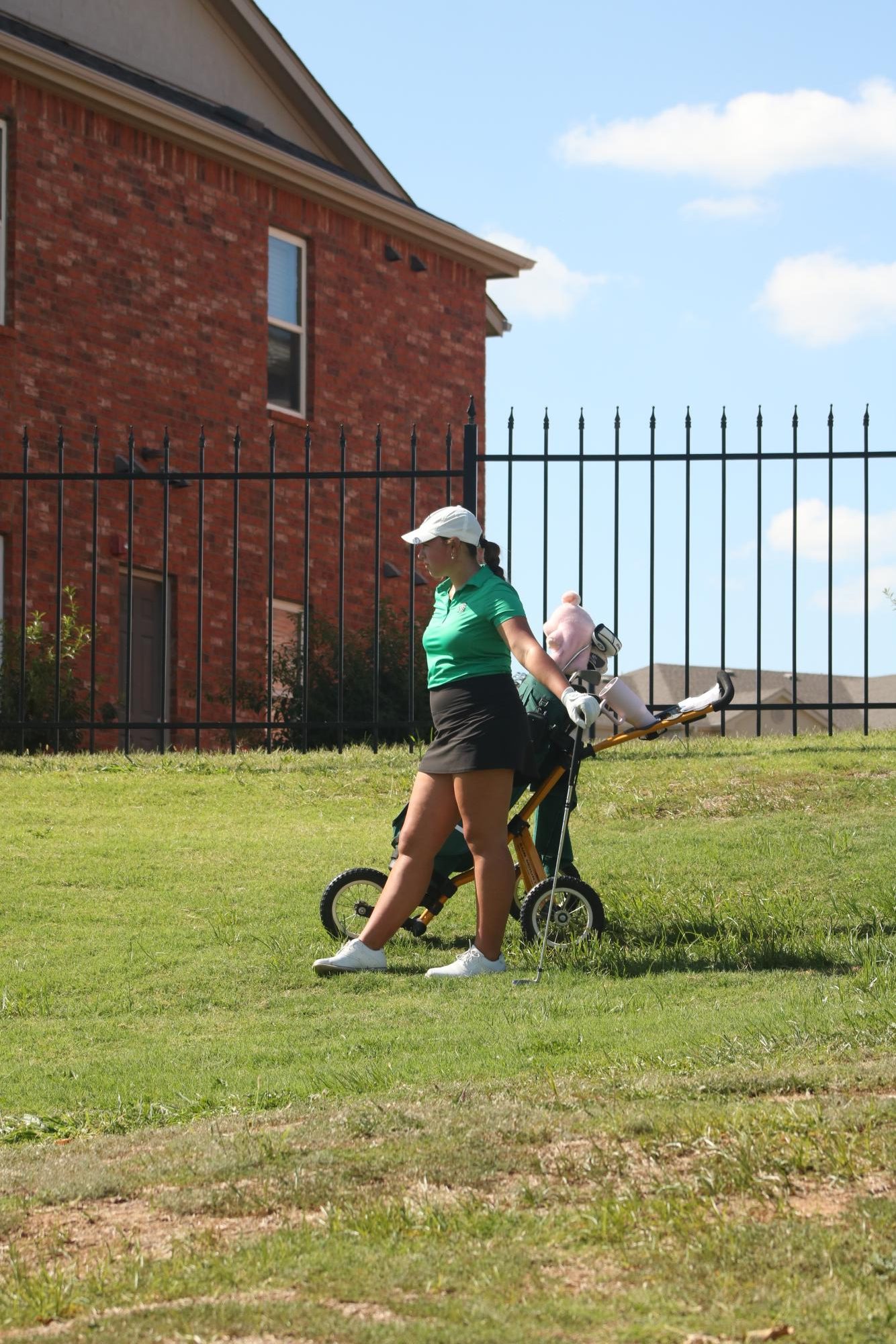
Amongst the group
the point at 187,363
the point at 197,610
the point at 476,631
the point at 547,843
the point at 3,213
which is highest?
the point at 3,213

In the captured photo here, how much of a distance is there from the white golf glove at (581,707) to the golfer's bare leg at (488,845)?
430mm

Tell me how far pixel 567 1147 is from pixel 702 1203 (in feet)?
1.91

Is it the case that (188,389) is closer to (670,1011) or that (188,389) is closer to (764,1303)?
(670,1011)

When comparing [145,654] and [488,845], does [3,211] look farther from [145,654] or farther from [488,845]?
[488,845]

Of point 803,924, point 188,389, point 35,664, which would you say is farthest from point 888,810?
point 188,389

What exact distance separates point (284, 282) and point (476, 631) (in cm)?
1300

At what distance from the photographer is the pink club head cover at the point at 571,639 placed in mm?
7578

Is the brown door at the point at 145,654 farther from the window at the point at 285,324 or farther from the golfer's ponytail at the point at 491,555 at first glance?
the golfer's ponytail at the point at 491,555

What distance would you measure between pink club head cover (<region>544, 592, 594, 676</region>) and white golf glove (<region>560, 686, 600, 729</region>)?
1024 millimetres

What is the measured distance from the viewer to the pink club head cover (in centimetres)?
758

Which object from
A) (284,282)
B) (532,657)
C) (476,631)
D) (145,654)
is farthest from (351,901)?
(284,282)

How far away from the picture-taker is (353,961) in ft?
22.4

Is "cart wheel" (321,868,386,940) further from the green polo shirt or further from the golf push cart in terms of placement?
the green polo shirt

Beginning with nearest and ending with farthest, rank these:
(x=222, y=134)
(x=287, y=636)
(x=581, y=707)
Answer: (x=581, y=707) < (x=222, y=134) < (x=287, y=636)
